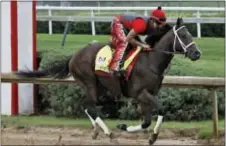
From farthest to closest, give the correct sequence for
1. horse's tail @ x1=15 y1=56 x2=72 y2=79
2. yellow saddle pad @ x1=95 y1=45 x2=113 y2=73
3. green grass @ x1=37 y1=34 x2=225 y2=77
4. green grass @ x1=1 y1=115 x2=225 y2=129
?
green grass @ x1=37 y1=34 x2=225 y2=77, green grass @ x1=1 y1=115 x2=225 y2=129, horse's tail @ x1=15 y1=56 x2=72 y2=79, yellow saddle pad @ x1=95 y1=45 x2=113 y2=73

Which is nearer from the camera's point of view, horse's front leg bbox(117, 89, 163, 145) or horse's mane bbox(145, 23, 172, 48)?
horse's front leg bbox(117, 89, 163, 145)

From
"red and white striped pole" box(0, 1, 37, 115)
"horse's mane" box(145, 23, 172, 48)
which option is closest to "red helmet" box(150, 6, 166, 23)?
"horse's mane" box(145, 23, 172, 48)

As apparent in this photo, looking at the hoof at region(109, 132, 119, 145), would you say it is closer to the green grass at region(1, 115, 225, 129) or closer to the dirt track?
the dirt track

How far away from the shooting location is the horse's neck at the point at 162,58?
296 inches

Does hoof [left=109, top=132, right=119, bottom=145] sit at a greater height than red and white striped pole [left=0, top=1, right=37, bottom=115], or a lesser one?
lesser

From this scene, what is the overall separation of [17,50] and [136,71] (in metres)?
2.94

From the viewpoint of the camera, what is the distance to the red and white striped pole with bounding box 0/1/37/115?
994cm

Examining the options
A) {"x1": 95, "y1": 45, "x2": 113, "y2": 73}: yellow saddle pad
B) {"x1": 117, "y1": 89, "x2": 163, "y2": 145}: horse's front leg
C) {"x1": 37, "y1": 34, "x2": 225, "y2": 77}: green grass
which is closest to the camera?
{"x1": 117, "y1": 89, "x2": 163, "y2": 145}: horse's front leg

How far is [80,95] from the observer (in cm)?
920

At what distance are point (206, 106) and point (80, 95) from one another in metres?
1.72

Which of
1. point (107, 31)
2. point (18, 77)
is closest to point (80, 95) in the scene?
point (18, 77)

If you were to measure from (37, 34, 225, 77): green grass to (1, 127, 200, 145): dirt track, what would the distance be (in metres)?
1.18

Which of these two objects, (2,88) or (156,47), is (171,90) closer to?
(156,47)

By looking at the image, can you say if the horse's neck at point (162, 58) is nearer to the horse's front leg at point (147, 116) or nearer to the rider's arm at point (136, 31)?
the rider's arm at point (136, 31)
